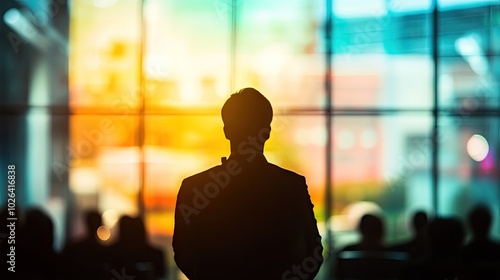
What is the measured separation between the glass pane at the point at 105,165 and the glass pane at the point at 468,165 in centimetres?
330

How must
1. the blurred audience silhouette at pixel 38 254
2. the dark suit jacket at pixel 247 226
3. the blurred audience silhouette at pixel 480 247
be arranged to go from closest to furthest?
1. the dark suit jacket at pixel 247 226
2. the blurred audience silhouette at pixel 38 254
3. the blurred audience silhouette at pixel 480 247

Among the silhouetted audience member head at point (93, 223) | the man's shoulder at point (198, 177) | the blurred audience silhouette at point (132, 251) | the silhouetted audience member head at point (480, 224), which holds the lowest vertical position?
the blurred audience silhouette at point (132, 251)

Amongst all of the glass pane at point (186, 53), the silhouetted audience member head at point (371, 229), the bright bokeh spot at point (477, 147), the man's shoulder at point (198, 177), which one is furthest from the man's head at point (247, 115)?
the bright bokeh spot at point (477, 147)

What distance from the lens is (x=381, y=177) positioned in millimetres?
8242

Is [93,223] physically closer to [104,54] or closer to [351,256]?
[351,256]

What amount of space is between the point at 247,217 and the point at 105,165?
6.13m

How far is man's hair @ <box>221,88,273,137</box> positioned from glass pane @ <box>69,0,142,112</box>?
603 cm

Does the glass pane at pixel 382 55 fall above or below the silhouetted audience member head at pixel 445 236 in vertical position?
above

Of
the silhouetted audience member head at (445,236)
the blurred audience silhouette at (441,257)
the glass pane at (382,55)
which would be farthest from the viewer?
the glass pane at (382,55)

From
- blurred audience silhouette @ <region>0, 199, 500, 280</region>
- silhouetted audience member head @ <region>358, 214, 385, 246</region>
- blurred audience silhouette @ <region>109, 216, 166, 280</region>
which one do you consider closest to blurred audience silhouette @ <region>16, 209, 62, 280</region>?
blurred audience silhouette @ <region>0, 199, 500, 280</region>

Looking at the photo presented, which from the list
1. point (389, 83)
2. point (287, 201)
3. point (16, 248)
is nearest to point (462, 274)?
point (287, 201)

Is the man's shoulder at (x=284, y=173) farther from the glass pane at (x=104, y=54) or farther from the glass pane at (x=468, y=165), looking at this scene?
the glass pane at (x=468, y=165)

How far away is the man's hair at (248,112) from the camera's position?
2.25m

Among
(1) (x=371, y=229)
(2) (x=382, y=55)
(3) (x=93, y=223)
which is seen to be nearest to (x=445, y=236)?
(1) (x=371, y=229)
